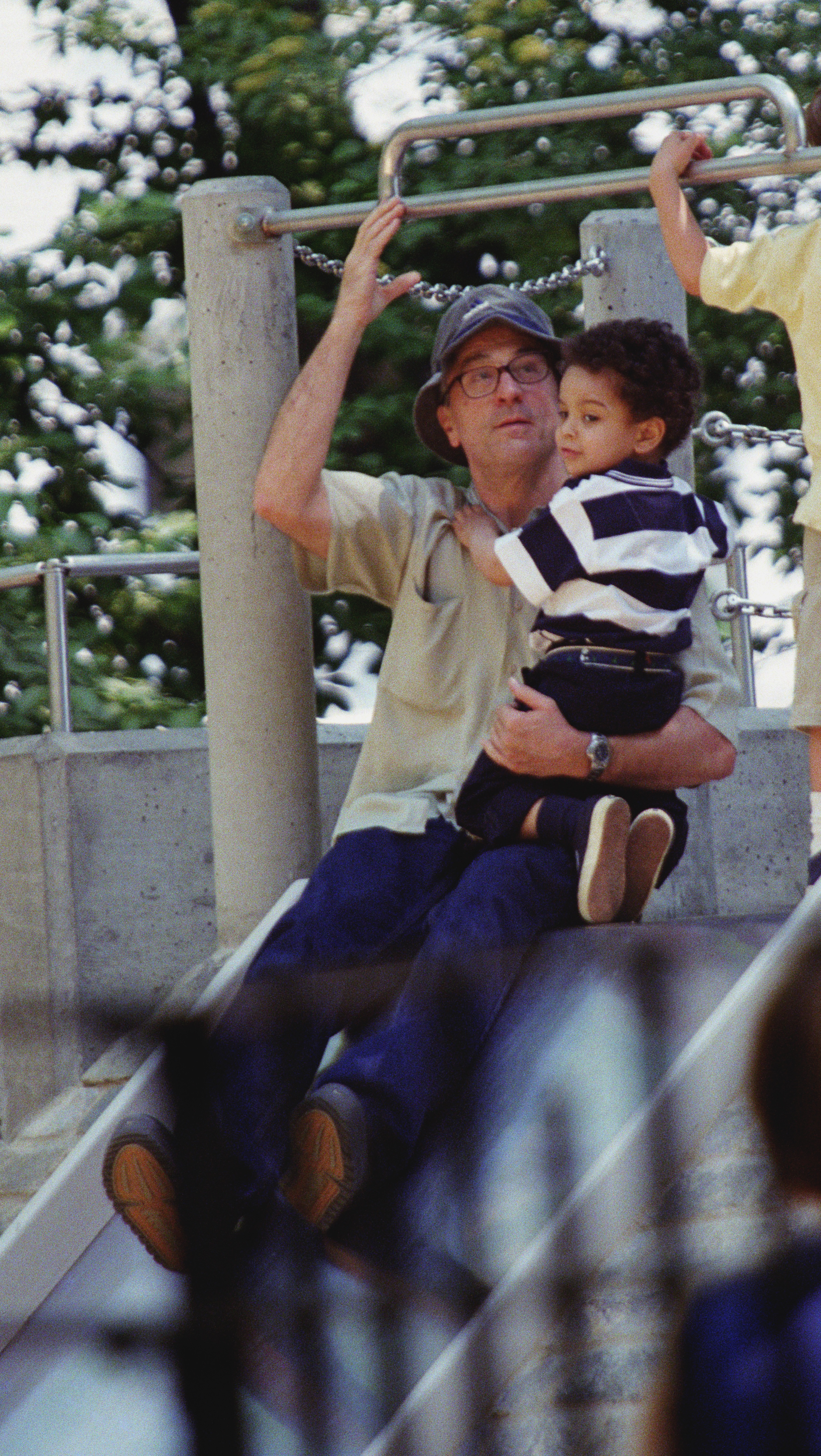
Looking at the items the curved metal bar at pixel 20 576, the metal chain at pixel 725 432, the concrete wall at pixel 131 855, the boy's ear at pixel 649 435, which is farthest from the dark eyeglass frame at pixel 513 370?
the curved metal bar at pixel 20 576

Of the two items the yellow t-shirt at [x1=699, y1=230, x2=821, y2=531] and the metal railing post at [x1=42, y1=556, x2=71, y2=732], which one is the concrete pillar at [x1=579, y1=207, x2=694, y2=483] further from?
the metal railing post at [x1=42, y1=556, x2=71, y2=732]

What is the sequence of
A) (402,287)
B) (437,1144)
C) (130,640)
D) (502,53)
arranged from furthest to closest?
(502,53) → (130,640) → (402,287) → (437,1144)

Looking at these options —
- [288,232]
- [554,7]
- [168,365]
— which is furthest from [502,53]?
[288,232]

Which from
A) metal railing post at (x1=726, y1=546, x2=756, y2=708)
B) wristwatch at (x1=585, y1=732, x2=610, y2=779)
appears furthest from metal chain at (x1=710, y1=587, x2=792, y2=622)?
wristwatch at (x1=585, y1=732, x2=610, y2=779)

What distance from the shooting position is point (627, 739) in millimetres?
3234

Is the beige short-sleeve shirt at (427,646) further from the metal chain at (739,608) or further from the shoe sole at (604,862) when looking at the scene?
the metal chain at (739,608)

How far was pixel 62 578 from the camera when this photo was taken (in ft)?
16.4

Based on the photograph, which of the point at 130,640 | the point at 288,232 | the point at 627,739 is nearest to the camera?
the point at 627,739

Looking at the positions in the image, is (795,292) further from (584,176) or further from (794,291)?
(584,176)

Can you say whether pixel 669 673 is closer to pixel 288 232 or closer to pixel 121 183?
pixel 288 232

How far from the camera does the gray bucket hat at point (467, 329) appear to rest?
3.60 m

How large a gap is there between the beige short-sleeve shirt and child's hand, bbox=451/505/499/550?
0.06 meters

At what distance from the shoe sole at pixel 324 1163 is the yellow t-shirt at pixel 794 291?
1327 mm

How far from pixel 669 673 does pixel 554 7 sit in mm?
6211
